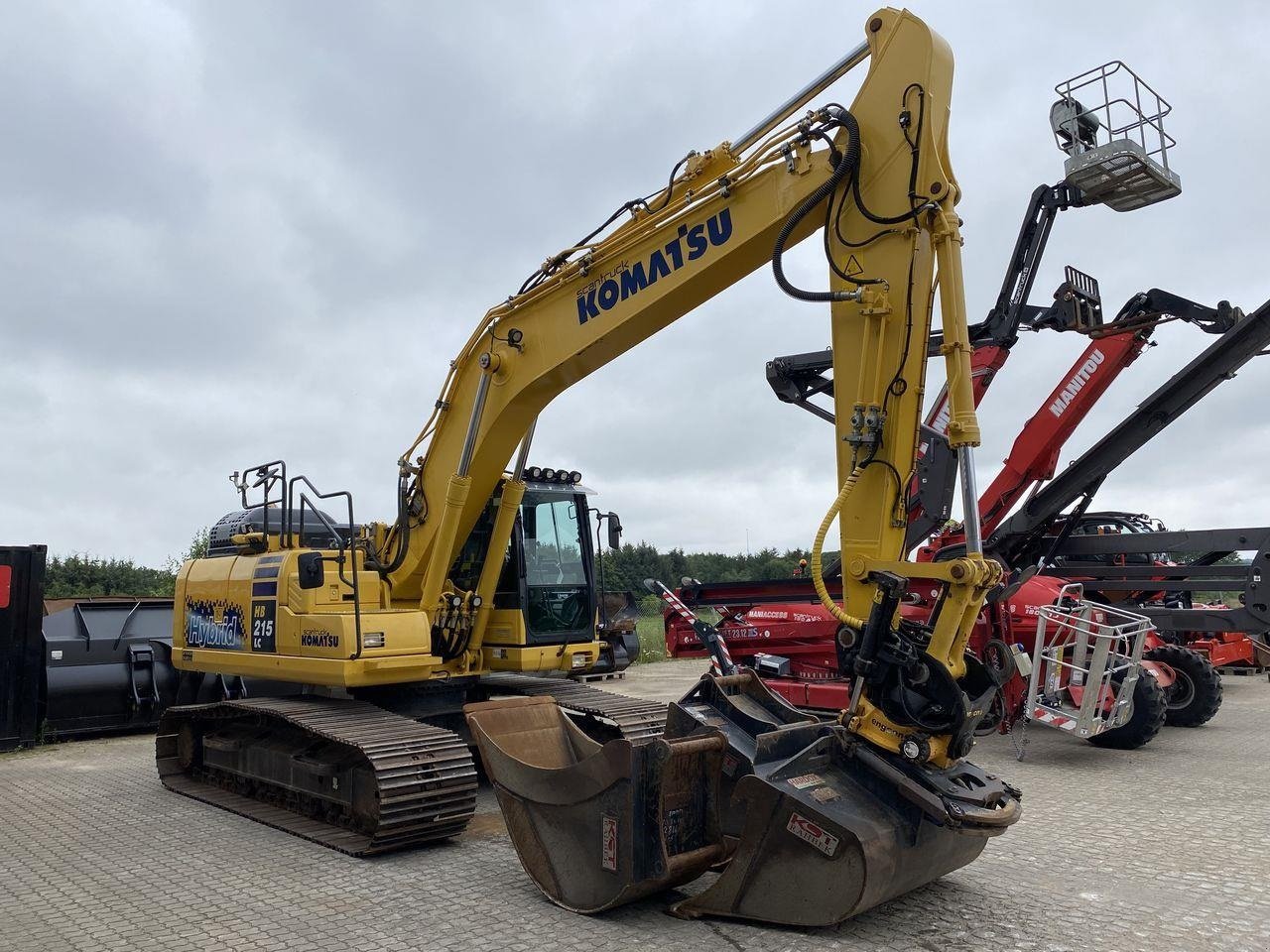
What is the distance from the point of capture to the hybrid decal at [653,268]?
18.7 ft

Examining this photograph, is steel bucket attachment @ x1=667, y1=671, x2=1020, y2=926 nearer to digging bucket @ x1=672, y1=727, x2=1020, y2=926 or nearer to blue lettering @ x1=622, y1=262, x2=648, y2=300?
digging bucket @ x1=672, y1=727, x2=1020, y2=926

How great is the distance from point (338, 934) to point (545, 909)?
957mm

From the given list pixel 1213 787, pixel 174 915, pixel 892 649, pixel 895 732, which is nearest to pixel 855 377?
pixel 892 649

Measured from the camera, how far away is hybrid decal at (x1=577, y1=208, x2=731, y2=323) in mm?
5702

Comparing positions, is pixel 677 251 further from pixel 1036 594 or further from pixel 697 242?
pixel 1036 594

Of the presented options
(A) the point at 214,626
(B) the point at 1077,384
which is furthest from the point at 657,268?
(B) the point at 1077,384

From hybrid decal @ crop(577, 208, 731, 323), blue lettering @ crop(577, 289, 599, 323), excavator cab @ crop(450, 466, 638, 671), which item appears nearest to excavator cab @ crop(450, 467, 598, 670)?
excavator cab @ crop(450, 466, 638, 671)

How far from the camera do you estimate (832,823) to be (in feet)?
13.5

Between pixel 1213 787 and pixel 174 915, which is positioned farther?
pixel 1213 787

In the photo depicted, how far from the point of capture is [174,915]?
16.1 ft

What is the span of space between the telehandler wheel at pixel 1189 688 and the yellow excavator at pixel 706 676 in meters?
6.40

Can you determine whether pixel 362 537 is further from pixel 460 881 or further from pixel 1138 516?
pixel 1138 516

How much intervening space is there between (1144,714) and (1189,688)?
2.01 metres

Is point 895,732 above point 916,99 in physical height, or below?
below
